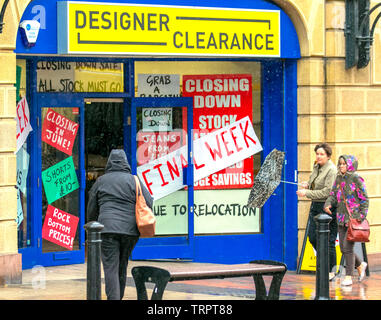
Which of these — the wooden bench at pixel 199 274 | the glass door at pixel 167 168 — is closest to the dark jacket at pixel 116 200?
the wooden bench at pixel 199 274

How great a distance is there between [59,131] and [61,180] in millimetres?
640

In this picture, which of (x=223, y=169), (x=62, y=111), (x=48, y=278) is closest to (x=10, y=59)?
(x=62, y=111)

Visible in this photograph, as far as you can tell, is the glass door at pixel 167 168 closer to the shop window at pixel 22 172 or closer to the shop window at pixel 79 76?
the shop window at pixel 79 76

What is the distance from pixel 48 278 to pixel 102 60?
9.46ft

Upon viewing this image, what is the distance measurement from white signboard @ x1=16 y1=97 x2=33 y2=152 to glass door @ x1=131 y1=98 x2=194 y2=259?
142 cm

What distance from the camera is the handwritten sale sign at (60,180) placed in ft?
39.3

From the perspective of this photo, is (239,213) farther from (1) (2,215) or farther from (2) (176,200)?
(1) (2,215)

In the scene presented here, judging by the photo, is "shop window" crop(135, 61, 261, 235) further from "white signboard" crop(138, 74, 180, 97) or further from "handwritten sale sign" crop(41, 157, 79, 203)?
"handwritten sale sign" crop(41, 157, 79, 203)

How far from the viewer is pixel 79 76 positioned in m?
12.0

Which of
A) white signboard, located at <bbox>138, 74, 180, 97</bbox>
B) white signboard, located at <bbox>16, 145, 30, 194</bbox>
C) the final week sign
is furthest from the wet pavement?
the final week sign

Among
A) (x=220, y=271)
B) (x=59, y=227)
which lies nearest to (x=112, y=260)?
(x=220, y=271)

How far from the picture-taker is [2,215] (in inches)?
411

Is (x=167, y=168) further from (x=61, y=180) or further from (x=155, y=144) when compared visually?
(x=61, y=180)

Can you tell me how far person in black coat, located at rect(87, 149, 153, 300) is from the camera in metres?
8.74
